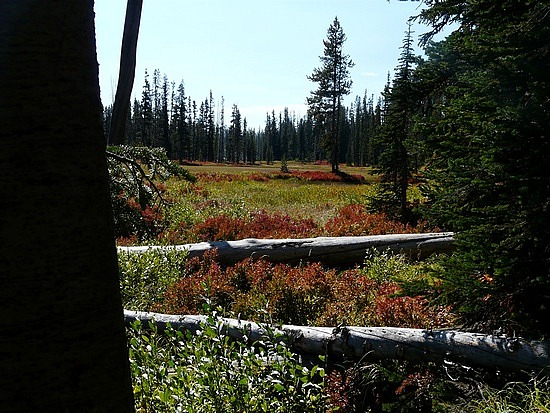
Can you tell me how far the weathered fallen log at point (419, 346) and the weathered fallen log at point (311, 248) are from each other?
12.0ft

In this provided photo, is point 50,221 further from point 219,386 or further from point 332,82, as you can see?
point 332,82

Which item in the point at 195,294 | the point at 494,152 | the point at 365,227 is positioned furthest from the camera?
the point at 365,227

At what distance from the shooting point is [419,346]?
12.5ft

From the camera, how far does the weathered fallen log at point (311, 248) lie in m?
8.05

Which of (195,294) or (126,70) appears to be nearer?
(195,294)

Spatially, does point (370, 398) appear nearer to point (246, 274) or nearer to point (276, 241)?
point (246, 274)

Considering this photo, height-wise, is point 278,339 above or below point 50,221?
below

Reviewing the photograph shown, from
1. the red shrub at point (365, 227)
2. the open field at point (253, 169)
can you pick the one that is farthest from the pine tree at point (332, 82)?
the red shrub at point (365, 227)

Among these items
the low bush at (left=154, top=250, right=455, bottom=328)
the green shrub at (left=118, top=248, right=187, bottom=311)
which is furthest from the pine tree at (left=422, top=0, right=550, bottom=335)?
the green shrub at (left=118, top=248, right=187, bottom=311)

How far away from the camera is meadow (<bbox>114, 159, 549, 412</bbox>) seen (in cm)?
316

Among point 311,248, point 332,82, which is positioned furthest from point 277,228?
point 332,82

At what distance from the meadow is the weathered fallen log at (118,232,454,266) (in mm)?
394

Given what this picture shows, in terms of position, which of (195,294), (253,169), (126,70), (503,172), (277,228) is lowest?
(195,294)

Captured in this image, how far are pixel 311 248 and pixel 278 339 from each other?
13.5ft
